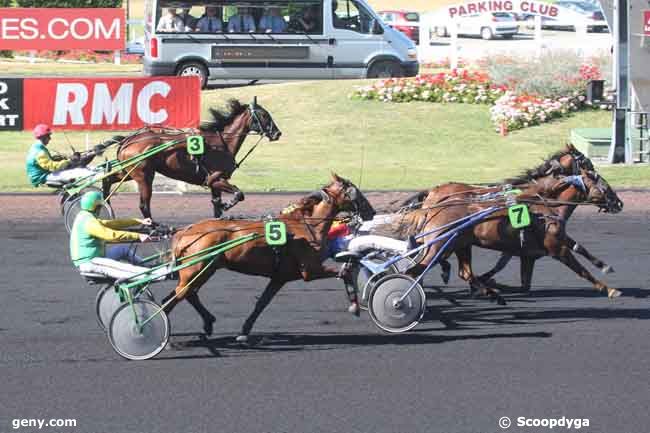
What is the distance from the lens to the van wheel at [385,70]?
1029 inches

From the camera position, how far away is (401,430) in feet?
24.4

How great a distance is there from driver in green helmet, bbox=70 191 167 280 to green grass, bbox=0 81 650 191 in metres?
8.47

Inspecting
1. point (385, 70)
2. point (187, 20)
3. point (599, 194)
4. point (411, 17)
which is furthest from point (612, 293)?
point (411, 17)

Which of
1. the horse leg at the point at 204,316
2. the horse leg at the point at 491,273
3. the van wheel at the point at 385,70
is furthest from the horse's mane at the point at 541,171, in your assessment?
the van wheel at the point at 385,70

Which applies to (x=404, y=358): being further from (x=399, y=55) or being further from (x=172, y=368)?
(x=399, y=55)

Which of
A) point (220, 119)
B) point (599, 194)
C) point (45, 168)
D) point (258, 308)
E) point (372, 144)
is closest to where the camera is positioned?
point (258, 308)

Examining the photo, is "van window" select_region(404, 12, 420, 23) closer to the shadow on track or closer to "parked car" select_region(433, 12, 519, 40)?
"parked car" select_region(433, 12, 519, 40)

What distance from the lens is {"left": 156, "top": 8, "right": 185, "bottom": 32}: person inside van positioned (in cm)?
2581

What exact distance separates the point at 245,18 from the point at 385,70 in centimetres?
338

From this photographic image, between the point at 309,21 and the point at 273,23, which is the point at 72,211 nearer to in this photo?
the point at 273,23

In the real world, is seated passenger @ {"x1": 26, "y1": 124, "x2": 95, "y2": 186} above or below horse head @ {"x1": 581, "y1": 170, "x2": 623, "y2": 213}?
above

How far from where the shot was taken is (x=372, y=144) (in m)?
21.7
